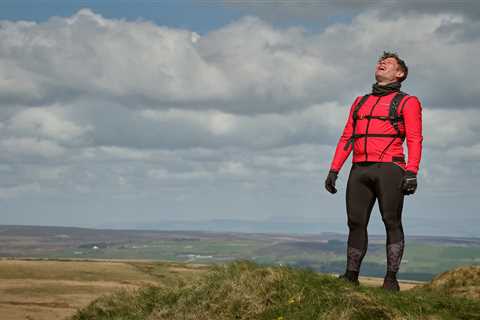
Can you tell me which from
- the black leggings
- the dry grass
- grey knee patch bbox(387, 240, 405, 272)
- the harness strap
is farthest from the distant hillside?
the dry grass

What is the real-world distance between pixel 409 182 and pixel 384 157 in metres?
0.64

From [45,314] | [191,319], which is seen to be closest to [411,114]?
[191,319]

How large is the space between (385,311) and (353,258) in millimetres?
1909

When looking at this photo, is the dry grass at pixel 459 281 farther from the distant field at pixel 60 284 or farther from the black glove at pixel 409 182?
the distant field at pixel 60 284

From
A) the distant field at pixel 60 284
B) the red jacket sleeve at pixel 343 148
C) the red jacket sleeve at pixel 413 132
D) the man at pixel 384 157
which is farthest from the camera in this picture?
the distant field at pixel 60 284

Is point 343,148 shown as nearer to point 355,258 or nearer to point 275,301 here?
point 355,258

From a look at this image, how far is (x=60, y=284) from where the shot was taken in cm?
2519

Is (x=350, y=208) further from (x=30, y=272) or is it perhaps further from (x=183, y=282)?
(x=30, y=272)

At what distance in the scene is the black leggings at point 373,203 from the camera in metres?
10.7

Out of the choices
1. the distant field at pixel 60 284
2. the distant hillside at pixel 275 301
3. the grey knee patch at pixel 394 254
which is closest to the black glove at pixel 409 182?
the grey knee patch at pixel 394 254

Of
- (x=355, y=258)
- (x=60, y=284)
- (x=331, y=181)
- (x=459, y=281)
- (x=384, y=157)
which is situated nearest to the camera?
(x=384, y=157)

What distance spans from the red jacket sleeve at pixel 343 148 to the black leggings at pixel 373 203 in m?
0.34

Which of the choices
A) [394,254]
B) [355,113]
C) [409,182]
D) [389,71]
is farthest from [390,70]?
[394,254]

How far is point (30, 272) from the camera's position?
29.6 meters
